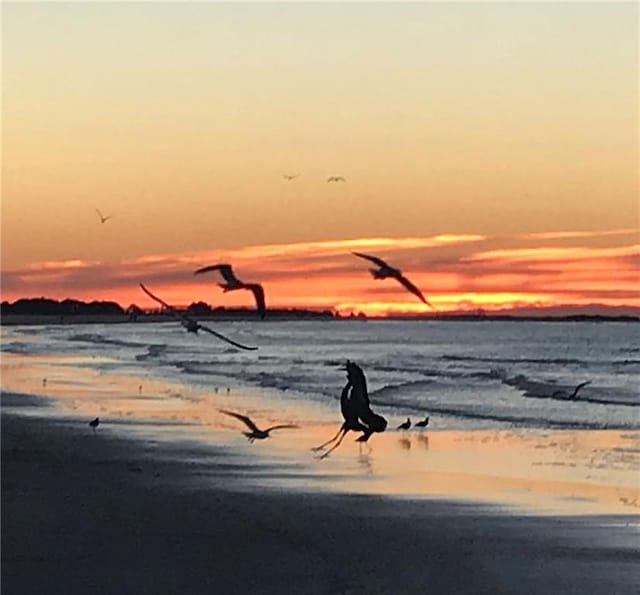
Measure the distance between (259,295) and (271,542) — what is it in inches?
138

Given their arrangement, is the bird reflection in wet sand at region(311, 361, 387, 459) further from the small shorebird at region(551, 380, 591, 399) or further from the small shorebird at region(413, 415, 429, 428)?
the small shorebird at region(551, 380, 591, 399)

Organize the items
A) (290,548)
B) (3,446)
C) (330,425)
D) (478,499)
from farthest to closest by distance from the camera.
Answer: (330,425) → (3,446) → (478,499) → (290,548)

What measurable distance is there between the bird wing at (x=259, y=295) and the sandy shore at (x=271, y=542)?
1.57 meters

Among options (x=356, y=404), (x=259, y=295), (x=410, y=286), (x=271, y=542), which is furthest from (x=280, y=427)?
(x=271, y=542)

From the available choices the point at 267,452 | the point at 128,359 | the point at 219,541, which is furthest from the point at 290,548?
the point at 128,359

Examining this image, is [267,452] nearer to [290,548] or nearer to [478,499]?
[478,499]

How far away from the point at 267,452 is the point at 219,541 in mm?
5798

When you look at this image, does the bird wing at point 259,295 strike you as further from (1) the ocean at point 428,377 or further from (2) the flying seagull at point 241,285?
(1) the ocean at point 428,377

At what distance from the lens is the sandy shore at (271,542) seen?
8.57m

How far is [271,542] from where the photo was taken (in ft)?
32.1

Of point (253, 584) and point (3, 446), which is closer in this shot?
point (253, 584)

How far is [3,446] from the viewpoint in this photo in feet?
50.6

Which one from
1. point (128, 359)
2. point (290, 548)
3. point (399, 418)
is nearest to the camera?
point (290, 548)

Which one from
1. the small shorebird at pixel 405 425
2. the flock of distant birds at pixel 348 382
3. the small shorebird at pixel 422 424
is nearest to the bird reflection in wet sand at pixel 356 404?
the flock of distant birds at pixel 348 382
